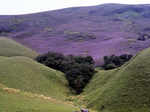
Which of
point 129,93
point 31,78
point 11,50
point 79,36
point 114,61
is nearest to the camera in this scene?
point 129,93

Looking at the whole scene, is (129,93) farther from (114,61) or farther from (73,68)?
(114,61)

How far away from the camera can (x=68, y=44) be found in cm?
8856

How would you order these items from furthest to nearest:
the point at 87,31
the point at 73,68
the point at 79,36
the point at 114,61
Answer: the point at 87,31 → the point at 79,36 → the point at 114,61 → the point at 73,68

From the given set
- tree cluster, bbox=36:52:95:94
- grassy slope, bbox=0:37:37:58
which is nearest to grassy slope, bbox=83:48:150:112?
tree cluster, bbox=36:52:95:94

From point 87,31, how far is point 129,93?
269 ft

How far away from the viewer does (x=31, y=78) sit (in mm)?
41562

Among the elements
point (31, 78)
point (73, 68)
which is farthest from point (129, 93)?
point (31, 78)

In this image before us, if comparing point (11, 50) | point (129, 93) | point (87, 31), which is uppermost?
point (129, 93)

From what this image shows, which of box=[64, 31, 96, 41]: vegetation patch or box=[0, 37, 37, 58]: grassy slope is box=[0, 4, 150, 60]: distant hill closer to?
box=[64, 31, 96, 41]: vegetation patch

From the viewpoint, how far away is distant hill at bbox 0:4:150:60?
257ft

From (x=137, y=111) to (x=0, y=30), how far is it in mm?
107660

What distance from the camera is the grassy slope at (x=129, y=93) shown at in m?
29.0

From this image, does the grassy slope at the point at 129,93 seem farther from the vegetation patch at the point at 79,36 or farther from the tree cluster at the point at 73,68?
the vegetation patch at the point at 79,36

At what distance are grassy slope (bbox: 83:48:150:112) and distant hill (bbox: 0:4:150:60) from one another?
30407 mm
